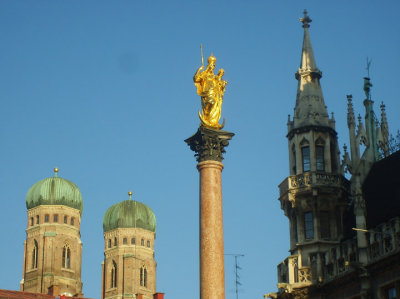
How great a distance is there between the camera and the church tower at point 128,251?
586 feet

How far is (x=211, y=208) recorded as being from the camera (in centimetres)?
5231

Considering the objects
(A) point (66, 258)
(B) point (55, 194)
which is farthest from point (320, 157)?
(B) point (55, 194)

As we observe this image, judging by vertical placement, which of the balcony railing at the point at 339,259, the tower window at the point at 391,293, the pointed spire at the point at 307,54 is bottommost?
the tower window at the point at 391,293

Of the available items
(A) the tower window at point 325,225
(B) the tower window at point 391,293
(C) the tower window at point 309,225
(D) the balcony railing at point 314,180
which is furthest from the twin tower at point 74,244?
(B) the tower window at point 391,293

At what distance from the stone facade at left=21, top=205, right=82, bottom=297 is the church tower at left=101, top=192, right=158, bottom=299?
1162cm

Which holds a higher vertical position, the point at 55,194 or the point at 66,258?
the point at 55,194

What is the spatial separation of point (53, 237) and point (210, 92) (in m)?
118

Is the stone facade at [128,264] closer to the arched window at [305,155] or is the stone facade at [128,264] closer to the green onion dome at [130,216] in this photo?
the green onion dome at [130,216]

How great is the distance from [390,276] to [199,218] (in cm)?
1085

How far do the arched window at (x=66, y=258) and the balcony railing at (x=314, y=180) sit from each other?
11114 centimetres

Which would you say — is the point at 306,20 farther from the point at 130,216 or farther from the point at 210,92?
the point at 130,216

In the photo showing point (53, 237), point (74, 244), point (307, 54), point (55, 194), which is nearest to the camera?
point (307, 54)

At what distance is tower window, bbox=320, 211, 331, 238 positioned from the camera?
5988 cm

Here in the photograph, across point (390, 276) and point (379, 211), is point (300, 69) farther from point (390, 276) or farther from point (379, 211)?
point (390, 276)
